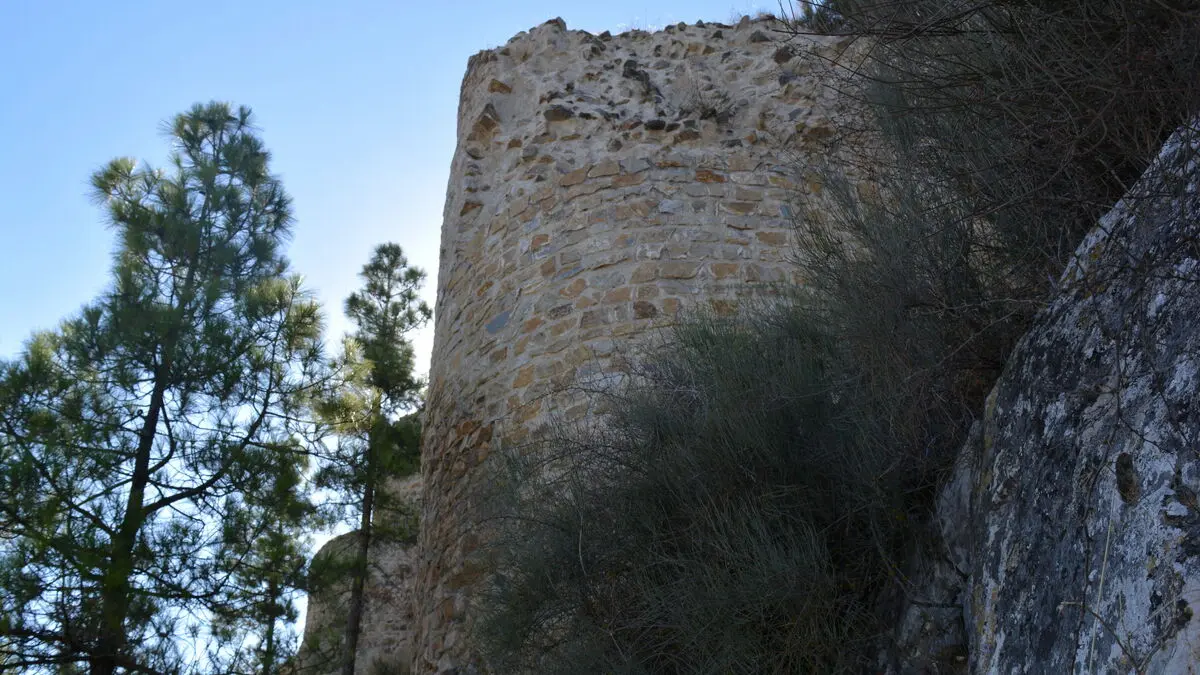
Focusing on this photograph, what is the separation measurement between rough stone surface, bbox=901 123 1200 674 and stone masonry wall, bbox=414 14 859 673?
8.15 feet

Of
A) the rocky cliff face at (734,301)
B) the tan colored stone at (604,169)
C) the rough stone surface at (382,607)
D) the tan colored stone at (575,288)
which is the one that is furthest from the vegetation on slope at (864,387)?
the rough stone surface at (382,607)

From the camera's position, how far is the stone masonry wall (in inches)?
205

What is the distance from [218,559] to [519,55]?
335 cm

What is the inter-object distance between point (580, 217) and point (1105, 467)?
11.9ft

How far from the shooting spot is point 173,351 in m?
6.71

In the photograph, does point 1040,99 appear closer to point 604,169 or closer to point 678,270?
point 678,270

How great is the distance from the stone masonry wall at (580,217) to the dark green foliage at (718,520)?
0.82 meters

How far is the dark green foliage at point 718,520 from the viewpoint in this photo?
3201 mm

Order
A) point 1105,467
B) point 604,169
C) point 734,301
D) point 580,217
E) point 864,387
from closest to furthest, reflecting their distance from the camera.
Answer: point 1105,467, point 864,387, point 734,301, point 580,217, point 604,169

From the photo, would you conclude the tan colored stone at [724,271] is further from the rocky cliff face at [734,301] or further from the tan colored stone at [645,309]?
the tan colored stone at [645,309]

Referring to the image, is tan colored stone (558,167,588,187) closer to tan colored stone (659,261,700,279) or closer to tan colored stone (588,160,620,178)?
tan colored stone (588,160,620,178)

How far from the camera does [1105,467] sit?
7.54 ft

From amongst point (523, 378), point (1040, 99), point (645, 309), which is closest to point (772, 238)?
point (645, 309)

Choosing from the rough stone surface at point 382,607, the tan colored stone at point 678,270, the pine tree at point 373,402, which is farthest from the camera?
the rough stone surface at point 382,607
